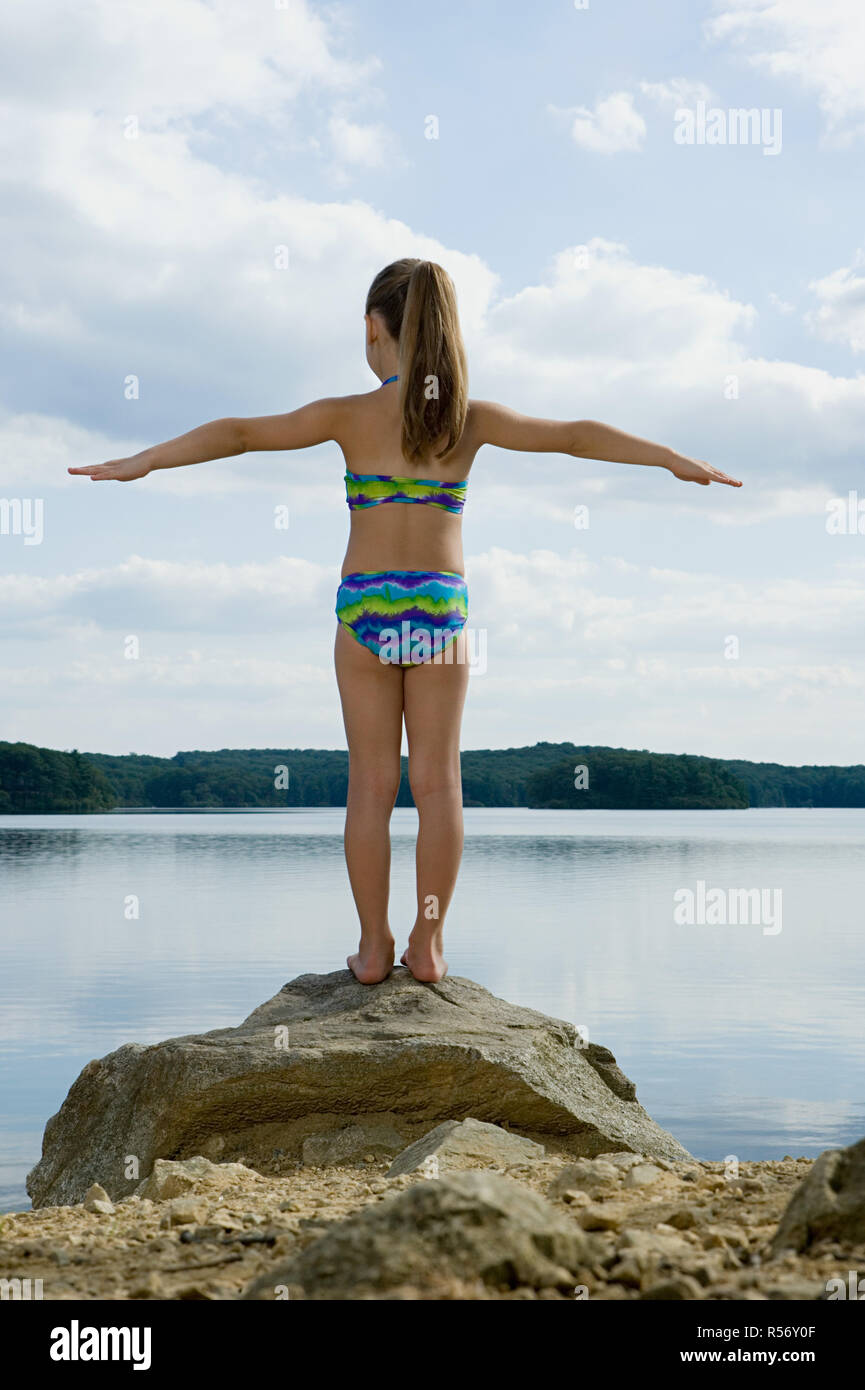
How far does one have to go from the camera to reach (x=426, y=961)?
519 cm

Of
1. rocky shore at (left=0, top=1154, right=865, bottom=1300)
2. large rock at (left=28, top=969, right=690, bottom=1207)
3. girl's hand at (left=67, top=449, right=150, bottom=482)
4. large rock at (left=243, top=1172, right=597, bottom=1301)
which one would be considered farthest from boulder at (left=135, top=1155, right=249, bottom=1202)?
girl's hand at (left=67, top=449, right=150, bottom=482)

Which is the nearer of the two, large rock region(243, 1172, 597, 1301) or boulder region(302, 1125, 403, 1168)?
large rock region(243, 1172, 597, 1301)

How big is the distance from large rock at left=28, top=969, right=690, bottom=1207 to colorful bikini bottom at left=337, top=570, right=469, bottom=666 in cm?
151

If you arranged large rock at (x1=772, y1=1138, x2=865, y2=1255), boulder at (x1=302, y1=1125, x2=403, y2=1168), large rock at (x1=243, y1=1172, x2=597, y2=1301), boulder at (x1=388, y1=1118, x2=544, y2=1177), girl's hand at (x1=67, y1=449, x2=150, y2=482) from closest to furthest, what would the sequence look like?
large rock at (x1=243, y1=1172, x2=597, y2=1301) → large rock at (x1=772, y1=1138, x2=865, y2=1255) → boulder at (x1=388, y1=1118, x2=544, y2=1177) → boulder at (x1=302, y1=1125, x2=403, y2=1168) → girl's hand at (x1=67, y1=449, x2=150, y2=482)

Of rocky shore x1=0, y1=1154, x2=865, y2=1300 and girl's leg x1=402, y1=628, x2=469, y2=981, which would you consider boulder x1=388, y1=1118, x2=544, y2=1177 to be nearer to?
rocky shore x1=0, y1=1154, x2=865, y2=1300

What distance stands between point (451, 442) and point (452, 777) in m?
1.42

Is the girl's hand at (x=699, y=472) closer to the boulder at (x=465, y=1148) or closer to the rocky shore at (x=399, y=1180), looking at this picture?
the rocky shore at (x=399, y=1180)

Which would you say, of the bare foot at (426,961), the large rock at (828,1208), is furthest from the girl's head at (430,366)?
the large rock at (828,1208)

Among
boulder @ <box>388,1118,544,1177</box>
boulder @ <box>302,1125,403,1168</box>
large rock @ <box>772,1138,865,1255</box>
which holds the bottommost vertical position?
boulder @ <box>302,1125,403,1168</box>

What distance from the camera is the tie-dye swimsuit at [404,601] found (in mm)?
5016

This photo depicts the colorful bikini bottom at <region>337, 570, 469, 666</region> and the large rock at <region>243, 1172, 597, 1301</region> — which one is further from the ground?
the colorful bikini bottom at <region>337, 570, 469, 666</region>

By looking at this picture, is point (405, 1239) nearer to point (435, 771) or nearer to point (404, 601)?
point (435, 771)

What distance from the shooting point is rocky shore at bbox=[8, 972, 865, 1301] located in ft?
7.11
